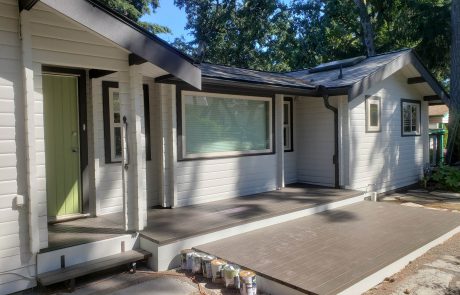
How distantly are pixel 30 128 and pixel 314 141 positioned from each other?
5551mm

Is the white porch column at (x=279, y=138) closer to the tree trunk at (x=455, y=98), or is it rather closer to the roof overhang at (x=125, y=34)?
the roof overhang at (x=125, y=34)

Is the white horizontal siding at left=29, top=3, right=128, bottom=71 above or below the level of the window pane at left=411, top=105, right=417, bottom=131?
above

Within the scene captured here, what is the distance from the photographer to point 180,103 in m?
5.55

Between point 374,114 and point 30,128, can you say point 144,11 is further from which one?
point 30,128

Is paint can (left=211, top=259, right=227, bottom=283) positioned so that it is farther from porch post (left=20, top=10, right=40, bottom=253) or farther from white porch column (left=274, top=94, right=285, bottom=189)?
white porch column (left=274, top=94, right=285, bottom=189)

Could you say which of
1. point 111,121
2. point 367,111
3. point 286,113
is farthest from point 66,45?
point 367,111

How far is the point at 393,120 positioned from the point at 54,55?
7299 mm

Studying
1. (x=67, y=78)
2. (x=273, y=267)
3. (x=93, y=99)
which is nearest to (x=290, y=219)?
(x=273, y=267)

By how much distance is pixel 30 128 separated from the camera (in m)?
3.32

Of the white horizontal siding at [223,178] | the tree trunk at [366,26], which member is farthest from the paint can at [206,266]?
the tree trunk at [366,26]

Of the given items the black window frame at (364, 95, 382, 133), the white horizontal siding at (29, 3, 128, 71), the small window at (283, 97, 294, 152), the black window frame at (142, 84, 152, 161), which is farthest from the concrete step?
the black window frame at (364, 95, 382, 133)

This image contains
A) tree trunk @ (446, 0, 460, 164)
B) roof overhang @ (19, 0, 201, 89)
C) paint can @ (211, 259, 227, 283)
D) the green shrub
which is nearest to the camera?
roof overhang @ (19, 0, 201, 89)

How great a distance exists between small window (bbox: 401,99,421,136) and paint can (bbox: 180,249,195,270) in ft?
22.1

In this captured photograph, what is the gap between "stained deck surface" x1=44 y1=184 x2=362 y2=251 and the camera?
13.1 ft
